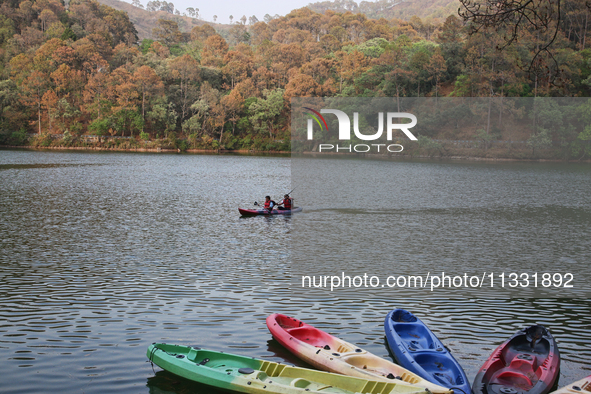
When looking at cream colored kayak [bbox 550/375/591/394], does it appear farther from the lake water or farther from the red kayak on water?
the lake water

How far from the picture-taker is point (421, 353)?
8.48 meters

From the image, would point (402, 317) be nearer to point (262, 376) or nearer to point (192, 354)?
point (262, 376)

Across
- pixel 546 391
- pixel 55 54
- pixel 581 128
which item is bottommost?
pixel 546 391

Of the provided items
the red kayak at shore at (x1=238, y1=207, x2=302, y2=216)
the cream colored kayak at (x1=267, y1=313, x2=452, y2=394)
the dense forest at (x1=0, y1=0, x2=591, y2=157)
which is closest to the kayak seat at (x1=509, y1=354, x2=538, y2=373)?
the cream colored kayak at (x1=267, y1=313, x2=452, y2=394)

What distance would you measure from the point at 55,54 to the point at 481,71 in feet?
250

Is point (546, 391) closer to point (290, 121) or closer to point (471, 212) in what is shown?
point (471, 212)

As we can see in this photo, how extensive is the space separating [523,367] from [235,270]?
8.77m

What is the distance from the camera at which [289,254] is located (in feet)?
57.2

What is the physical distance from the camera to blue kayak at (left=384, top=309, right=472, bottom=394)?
7.68 metres

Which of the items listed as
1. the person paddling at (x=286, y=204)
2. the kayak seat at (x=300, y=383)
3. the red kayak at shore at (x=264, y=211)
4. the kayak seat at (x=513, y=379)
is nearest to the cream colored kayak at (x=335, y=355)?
the kayak seat at (x=300, y=383)

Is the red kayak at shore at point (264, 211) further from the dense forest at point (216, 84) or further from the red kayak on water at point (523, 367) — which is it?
the dense forest at point (216, 84)

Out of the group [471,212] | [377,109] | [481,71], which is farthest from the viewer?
[377,109]

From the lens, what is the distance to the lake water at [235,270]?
9.41 meters

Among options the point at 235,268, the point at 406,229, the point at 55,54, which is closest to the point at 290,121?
the point at 55,54
